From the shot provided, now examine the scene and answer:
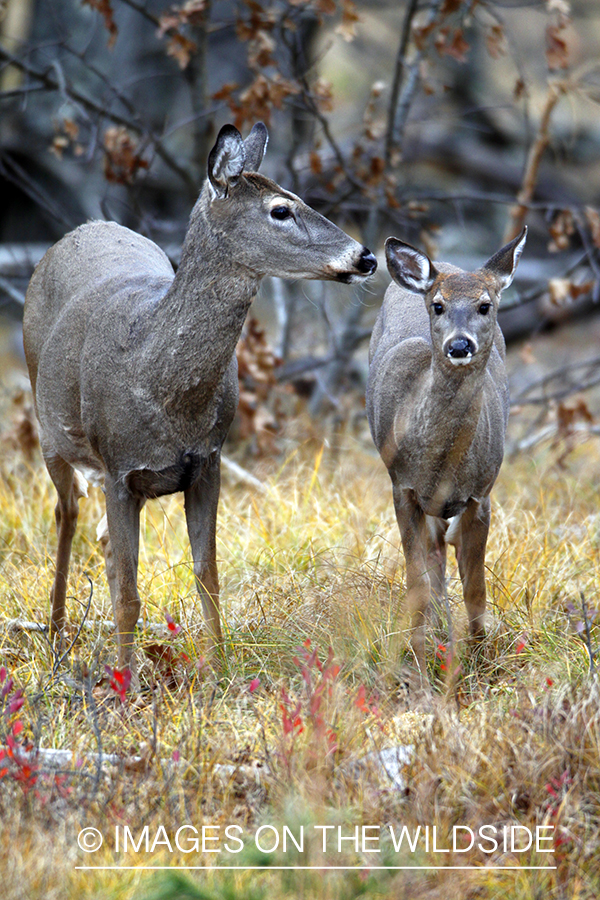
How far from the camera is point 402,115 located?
7344mm

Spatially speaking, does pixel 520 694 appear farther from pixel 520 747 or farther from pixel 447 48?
pixel 447 48

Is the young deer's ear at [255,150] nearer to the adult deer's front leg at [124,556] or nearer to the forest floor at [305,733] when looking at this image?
the adult deer's front leg at [124,556]

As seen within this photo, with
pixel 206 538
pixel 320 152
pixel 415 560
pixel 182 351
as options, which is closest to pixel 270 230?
pixel 182 351

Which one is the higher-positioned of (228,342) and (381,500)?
(381,500)

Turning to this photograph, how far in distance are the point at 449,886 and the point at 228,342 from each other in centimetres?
201

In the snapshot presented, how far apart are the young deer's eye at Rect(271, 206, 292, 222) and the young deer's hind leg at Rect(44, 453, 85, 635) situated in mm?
1743

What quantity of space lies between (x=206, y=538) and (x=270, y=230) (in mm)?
1304

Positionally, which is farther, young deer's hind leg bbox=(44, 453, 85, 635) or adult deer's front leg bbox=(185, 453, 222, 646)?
young deer's hind leg bbox=(44, 453, 85, 635)

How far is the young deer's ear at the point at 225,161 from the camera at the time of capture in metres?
3.79

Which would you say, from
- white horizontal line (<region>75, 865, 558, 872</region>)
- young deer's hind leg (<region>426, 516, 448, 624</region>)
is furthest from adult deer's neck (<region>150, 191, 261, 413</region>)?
white horizontal line (<region>75, 865, 558, 872</region>)

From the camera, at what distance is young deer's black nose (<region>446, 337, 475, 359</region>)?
410cm

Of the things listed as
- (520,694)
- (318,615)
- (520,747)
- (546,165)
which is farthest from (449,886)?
(546,165)

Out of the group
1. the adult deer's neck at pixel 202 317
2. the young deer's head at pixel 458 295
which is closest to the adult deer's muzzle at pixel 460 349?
the young deer's head at pixel 458 295

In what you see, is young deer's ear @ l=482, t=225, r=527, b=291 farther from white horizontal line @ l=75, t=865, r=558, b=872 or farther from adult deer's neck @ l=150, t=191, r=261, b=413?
white horizontal line @ l=75, t=865, r=558, b=872
